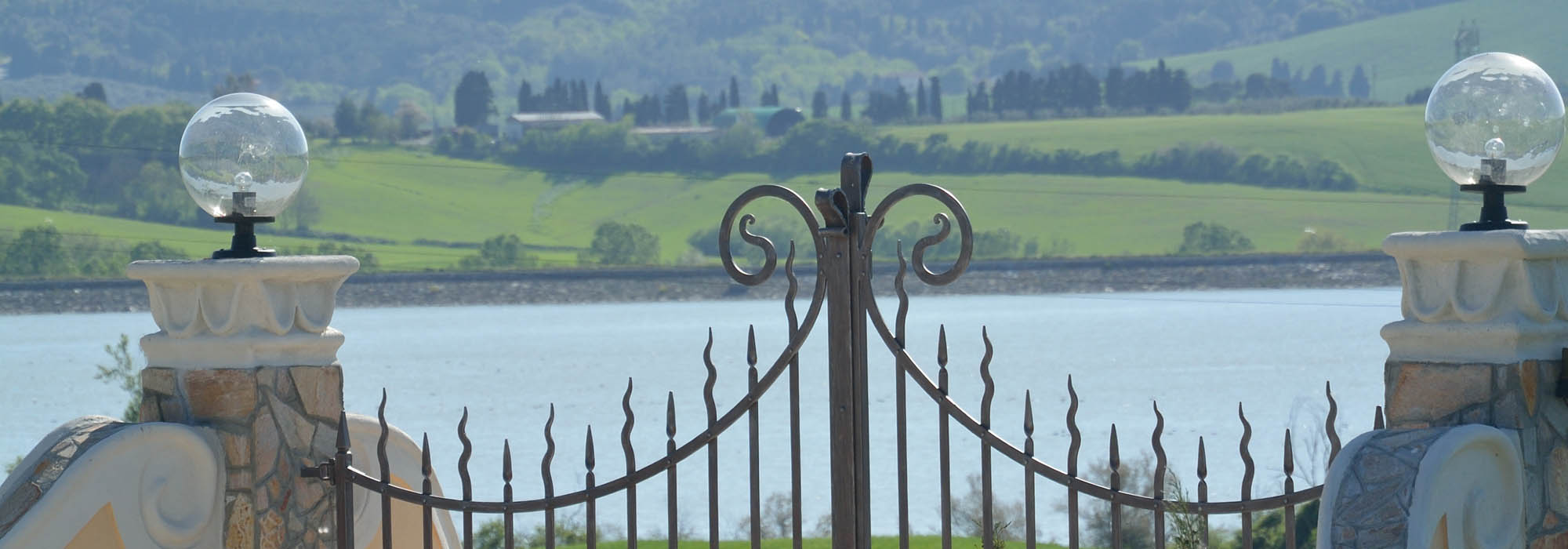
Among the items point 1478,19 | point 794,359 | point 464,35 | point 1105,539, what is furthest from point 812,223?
point 464,35

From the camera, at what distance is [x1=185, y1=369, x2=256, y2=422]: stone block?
4500 millimetres

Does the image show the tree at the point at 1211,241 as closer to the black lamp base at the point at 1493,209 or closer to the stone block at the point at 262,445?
the black lamp base at the point at 1493,209

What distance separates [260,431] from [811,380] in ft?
144

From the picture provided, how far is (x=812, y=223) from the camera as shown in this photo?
14.1 ft

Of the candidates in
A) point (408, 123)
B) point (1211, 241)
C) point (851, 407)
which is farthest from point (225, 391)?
point (408, 123)

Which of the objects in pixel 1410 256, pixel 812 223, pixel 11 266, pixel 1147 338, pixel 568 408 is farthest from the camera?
pixel 11 266

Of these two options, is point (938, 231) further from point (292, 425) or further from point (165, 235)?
point (165, 235)

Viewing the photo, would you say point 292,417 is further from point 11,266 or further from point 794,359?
point 11,266

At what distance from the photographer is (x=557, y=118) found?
105500 millimetres

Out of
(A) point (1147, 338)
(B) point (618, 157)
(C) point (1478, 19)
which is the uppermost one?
(C) point (1478, 19)

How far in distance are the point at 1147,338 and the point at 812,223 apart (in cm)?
5184

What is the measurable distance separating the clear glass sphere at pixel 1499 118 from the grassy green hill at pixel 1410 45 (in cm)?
11081

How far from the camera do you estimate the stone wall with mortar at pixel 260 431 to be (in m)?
4.51

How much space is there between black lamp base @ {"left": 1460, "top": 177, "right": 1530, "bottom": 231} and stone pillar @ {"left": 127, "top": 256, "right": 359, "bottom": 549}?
2.91 meters
